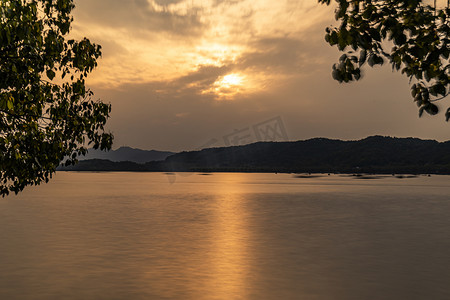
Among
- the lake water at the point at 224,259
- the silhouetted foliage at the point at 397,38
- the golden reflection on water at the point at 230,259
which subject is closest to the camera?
the silhouetted foliage at the point at 397,38

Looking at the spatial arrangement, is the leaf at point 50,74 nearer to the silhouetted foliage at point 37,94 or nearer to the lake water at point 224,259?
the silhouetted foliage at point 37,94

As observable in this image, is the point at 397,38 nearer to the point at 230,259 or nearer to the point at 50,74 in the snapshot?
the point at 50,74

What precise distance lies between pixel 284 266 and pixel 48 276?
10.5 meters

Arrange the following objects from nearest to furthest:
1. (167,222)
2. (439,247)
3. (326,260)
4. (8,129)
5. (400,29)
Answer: (400,29), (8,129), (326,260), (439,247), (167,222)

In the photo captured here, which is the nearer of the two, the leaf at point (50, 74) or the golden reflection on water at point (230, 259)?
the leaf at point (50, 74)

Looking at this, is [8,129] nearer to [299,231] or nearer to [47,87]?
[47,87]

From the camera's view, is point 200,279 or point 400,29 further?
point 200,279

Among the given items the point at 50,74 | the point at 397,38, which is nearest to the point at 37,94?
the point at 50,74

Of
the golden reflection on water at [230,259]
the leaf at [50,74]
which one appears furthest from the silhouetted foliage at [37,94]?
the golden reflection on water at [230,259]

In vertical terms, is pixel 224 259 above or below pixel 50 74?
below

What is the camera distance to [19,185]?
50.3 ft

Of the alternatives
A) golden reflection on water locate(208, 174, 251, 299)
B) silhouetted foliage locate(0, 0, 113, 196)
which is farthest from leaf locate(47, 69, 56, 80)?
golden reflection on water locate(208, 174, 251, 299)

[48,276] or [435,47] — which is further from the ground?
[435,47]

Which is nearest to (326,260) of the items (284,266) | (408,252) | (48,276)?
(284,266)
